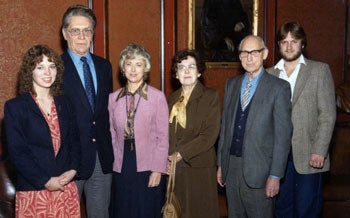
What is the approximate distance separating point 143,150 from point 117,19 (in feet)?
7.16

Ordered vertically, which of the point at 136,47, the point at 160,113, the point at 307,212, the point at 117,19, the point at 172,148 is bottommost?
the point at 307,212

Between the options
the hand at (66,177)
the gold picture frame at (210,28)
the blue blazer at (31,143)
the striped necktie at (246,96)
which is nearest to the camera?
the blue blazer at (31,143)

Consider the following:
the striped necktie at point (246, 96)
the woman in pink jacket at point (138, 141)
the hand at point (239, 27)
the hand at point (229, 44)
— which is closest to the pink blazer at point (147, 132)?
the woman in pink jacket at point (138, 141)

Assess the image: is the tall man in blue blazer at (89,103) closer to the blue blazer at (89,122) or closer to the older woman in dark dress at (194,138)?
the blue blazer at (89,122)

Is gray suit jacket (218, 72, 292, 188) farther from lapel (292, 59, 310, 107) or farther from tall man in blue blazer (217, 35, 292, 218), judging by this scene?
lapel (292, 59, 310, 107)

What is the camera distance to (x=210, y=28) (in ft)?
16.8

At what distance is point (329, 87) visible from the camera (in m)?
3.05

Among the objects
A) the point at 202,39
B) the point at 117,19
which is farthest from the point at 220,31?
the point at 117,19

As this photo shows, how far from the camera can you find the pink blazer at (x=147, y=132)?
115 inches

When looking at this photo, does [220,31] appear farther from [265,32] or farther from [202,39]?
[265,32]

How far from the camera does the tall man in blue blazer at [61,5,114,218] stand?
276 centimetres

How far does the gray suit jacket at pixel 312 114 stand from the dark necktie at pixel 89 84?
4.75 feet

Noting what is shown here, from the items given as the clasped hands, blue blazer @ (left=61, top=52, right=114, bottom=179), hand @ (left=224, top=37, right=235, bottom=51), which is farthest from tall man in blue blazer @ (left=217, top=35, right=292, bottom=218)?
hand @ (left=224, top=37, right=235, bottom=51)

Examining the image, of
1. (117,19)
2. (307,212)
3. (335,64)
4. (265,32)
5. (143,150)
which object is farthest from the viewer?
(335,64)
